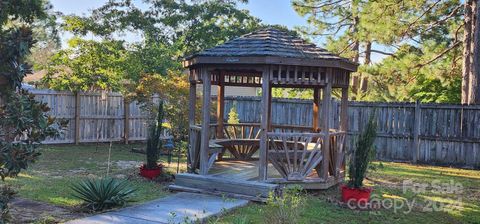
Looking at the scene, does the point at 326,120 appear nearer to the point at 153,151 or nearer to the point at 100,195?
the point at 153,151

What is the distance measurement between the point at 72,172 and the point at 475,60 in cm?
1119

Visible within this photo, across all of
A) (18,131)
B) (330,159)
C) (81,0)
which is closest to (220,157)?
(330,159)

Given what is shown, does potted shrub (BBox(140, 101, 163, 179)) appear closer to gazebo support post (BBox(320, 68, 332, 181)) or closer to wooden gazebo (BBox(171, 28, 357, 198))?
wooden gazebo (BBox(171, 28, 357, 198))

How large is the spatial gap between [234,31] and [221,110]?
10145 mm

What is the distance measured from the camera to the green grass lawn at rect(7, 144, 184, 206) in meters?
7.62

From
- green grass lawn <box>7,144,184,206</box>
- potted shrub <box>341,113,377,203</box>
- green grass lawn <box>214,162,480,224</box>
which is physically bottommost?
green grass lawn <box>214,162,480,224</box>

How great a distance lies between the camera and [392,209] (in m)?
7.39

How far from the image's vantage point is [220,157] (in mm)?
11008

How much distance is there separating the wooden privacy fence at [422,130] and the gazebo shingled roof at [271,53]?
4.43 meters

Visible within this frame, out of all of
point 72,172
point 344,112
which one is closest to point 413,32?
point 344,112

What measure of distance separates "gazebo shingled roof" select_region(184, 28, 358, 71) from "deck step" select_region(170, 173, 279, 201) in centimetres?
207

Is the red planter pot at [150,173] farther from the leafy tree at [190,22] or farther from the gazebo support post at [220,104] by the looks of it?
the leafy tree at [190,22]

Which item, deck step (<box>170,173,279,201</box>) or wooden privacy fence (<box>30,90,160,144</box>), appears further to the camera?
wooden privacy fence (<box>30,90,160,144</box>)

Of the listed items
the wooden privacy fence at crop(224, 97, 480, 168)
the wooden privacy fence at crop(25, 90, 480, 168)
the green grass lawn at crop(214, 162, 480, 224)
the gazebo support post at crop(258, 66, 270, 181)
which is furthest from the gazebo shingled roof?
the wooden privacy fence at crop(224, 97, 480, 168)
